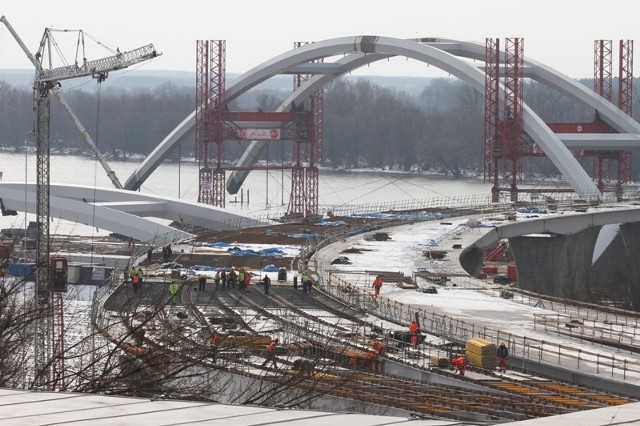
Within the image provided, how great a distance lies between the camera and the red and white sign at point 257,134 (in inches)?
3159

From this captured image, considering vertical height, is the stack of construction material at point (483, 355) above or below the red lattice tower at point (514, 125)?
below

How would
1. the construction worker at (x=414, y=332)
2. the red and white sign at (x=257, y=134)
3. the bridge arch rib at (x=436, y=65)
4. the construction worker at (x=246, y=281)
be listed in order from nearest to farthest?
the construction worker at (x=414, y=332), the construction worker at (x=246, y=281), the bridge arch rib at (x=436, y=65), the red and white sign at (x=257, y=134)

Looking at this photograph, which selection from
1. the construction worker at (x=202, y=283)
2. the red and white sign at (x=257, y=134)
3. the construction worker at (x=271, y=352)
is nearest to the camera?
the construction worker at (x=271, y=352)

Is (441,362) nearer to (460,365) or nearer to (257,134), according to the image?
(460,365)

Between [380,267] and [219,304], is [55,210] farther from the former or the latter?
[219,304]

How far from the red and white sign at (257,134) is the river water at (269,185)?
5158mm

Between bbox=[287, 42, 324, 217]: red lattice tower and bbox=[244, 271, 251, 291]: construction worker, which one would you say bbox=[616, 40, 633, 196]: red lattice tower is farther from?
bbox=[244, 271, 251, 291]: construction worker

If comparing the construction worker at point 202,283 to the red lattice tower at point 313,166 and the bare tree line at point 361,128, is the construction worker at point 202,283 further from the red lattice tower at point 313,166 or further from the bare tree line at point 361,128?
the bare tree line at point 361,128

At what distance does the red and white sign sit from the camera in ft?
263

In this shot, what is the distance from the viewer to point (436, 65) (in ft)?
249

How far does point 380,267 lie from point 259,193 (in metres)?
65.5

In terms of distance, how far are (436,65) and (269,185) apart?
145ft

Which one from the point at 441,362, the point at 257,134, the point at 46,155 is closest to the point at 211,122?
the point at 257,134

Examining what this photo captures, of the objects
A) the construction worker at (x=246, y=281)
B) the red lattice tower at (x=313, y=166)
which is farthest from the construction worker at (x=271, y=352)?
the red lattice tower at (x=313, y=166)
